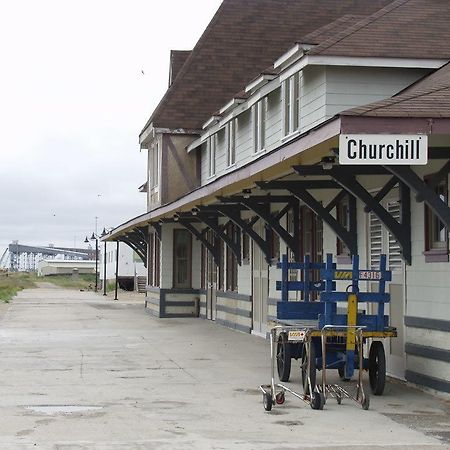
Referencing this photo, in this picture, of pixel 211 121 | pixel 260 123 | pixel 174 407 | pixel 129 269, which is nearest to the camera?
pixel 174 407

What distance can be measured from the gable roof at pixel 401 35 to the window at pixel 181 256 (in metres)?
12.1

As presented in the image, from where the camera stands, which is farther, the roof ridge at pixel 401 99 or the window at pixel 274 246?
the window at pixel 274 246

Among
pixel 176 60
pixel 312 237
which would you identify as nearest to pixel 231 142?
pixel 312 237

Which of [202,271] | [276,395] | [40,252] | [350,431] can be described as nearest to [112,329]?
[202,271]

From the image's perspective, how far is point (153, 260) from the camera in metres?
31.0

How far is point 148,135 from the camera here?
29.1 meters

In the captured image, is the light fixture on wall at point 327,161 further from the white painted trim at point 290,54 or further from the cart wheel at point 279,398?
the white painted trim at point 290,54

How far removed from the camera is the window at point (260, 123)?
20.2 metres

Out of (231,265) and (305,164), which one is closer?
(305,164)

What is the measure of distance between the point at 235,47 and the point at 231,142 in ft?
15.7

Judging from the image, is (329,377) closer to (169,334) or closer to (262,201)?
(262,201)

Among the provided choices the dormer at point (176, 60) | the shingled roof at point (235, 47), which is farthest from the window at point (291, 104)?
the dormer at point (176, 60)

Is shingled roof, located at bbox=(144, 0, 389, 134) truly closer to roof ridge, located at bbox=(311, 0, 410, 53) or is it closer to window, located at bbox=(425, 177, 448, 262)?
roof ridge, located at bbox=(311, 0, 410, 53)

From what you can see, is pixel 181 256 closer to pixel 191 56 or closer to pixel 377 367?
pixel 191 56
